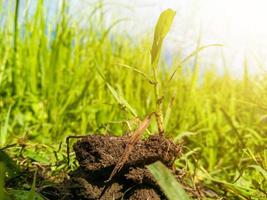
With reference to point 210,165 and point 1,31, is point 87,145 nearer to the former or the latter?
point 210,165

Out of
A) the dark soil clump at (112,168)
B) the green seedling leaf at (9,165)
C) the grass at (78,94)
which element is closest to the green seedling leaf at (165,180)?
the dark soil clump at (112,168)

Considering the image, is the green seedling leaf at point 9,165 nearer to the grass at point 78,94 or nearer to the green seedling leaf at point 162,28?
the green seedling leaf at point 162,28

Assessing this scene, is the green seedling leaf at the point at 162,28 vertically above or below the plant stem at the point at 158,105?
above

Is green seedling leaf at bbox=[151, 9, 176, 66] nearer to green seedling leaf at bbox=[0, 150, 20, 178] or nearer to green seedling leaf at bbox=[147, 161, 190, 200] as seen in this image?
green seedling leaf at bbox=[147, 161, 190, 200]

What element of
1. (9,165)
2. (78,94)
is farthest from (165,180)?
(78,94)

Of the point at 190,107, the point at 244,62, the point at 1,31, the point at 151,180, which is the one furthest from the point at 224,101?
the point at 151,180

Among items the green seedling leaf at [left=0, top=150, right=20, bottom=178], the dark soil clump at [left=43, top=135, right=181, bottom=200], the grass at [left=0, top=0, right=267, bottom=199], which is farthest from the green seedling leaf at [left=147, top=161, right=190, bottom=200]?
the grass at [left=0, top=0, right=267, bottom=199]

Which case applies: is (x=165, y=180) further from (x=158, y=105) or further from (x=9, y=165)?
(x=9, y=165)

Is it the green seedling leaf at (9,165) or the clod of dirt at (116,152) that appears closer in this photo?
the clod of dirt at (116,152)
